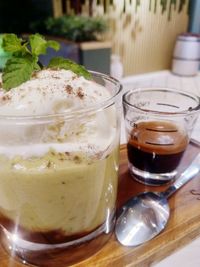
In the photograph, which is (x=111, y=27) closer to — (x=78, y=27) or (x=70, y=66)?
(x=78, y=27)

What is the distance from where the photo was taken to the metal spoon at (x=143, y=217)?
0.34m

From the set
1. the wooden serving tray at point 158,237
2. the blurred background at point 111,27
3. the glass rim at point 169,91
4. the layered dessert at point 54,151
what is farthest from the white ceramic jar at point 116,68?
the layered dessert at point 54,151

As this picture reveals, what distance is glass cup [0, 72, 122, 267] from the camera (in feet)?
0.84

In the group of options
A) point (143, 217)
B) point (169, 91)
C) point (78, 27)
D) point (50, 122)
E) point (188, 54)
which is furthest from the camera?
point (188, 54)

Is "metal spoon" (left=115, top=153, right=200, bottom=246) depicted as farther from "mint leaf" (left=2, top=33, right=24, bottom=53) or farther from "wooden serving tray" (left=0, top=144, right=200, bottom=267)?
"mint leaf" (left=2, top=33, right=24, bottom=53)

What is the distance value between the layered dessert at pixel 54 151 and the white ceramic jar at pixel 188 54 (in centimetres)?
172

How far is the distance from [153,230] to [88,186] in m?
0.12

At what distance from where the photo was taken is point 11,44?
328mm

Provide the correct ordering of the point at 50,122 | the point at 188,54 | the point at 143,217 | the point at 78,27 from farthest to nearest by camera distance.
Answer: the point at 188,54
the point at 78,27
the point at 143,217
the point at 50,122

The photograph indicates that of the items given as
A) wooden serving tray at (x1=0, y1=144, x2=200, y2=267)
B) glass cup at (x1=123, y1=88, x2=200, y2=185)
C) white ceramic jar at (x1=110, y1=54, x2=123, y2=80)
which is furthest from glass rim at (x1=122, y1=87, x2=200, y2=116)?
white ceramic jar at (x1=110, y1=54, x2=123, y2=80)

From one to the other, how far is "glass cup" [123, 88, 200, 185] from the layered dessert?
15cm

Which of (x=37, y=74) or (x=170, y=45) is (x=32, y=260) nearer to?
(x=37, y=74)

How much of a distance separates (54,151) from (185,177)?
268 millimetres

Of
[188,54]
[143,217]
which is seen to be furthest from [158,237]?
[188,54]
